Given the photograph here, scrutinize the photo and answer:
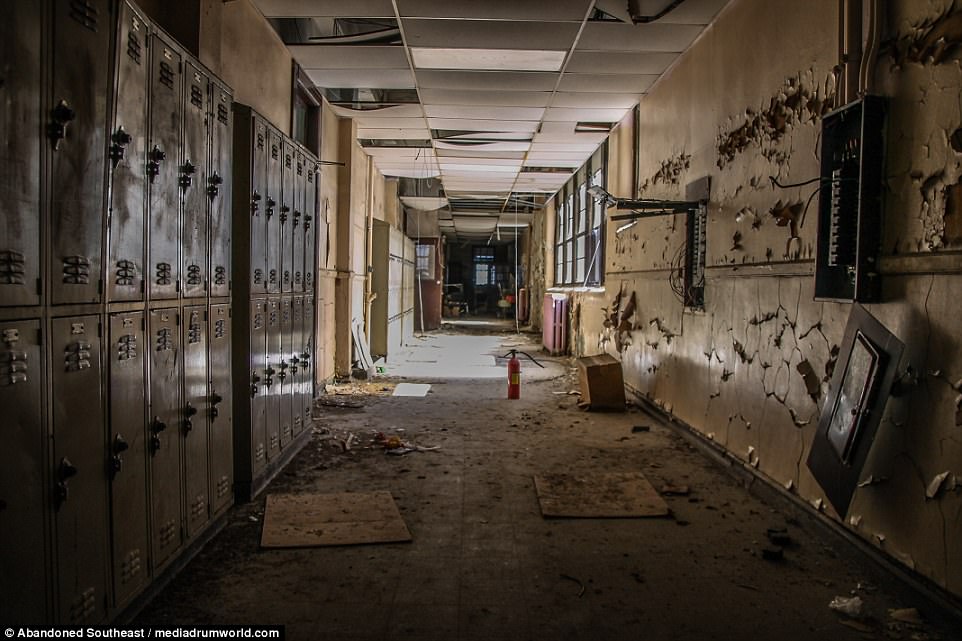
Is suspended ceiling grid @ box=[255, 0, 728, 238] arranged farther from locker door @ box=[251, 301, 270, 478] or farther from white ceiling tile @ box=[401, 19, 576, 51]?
locker door @ box=[251, 301, 270, 478]

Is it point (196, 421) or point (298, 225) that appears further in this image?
point (298, 225)

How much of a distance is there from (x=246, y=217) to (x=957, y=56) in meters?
3.15

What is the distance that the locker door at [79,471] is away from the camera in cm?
179

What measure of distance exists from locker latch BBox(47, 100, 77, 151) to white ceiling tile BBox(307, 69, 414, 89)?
430cm

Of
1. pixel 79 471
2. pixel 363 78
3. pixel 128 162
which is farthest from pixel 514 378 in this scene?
pixel 79 471

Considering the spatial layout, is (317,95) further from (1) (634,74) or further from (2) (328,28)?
(1) (634,74)

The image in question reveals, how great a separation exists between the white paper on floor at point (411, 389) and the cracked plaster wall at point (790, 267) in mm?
2391

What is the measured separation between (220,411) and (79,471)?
3.90ft

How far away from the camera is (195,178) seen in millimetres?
2734

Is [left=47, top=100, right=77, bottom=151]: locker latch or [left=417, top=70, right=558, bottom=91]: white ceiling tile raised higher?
[left=417, top=70, right=558, bottom=91]: white ceiling tile

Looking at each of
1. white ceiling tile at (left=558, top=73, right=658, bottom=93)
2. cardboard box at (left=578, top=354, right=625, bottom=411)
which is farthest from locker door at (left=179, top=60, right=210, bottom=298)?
cardboard box at (left=578, top=354, right=625, bottom=411)

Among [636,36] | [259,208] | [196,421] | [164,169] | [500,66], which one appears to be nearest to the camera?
[164,169]

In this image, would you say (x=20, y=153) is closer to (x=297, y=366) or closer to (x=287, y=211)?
(x=287, y=211)

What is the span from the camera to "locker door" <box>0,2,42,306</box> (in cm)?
154
